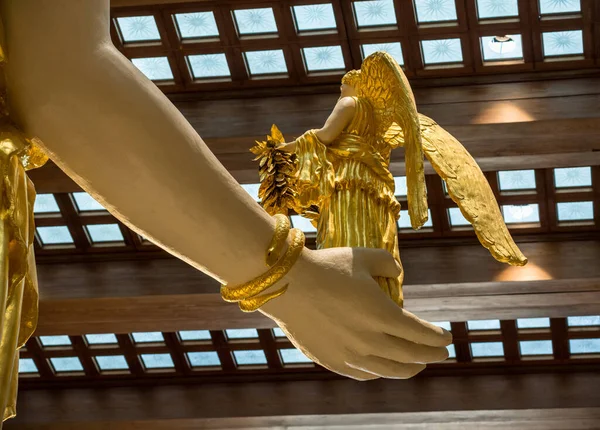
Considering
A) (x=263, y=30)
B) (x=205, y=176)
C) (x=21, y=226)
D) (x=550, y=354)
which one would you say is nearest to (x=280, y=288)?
(x=205, y=176)

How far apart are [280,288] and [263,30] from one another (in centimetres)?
790

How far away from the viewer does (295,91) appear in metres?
11.1

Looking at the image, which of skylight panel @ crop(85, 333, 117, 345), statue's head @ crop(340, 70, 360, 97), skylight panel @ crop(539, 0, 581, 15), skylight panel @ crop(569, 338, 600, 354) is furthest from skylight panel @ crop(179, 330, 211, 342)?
statue's head @ crop(340, 70, 360, 97)

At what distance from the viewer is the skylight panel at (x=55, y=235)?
1318 centimetres

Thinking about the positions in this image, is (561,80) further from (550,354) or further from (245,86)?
(550,354)

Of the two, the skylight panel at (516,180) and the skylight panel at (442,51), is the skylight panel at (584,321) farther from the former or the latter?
the skylight panel at (442,51)

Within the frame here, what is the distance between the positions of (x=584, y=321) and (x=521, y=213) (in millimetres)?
2190

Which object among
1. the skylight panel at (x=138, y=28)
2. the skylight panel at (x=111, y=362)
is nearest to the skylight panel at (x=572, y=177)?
the skylight panel at (x=138, y=28)

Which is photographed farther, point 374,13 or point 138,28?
point 138,28

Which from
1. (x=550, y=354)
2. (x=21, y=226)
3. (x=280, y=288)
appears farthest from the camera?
→ (x=550, y=354)

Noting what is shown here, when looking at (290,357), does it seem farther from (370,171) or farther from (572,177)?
(370,171)

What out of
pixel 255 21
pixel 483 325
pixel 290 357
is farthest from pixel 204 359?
pixel 255 21

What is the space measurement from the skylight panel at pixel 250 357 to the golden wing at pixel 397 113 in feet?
34.0

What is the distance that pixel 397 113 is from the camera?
14.0ft
